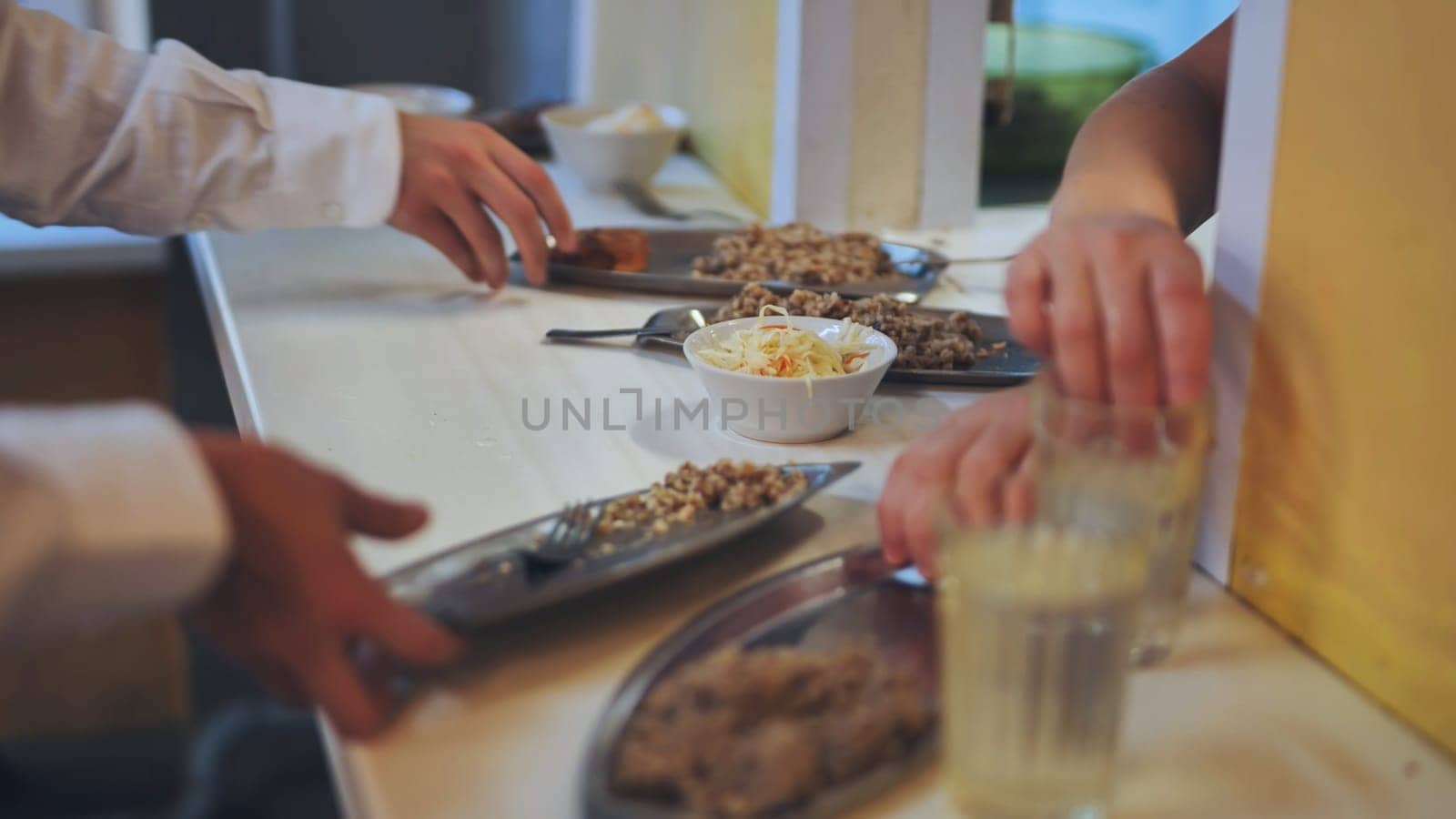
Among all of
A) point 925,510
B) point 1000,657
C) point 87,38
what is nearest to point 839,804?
point 1000,657

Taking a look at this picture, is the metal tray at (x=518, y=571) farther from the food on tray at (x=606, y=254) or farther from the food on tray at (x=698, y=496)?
the food on tray at (x=606, y=254)

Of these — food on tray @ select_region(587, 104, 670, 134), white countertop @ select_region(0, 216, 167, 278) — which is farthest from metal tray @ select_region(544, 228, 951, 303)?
white countertop @ select_region(0, 216, 167, 278)

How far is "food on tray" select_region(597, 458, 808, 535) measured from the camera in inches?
33.7

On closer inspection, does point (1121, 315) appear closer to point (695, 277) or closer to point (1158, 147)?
point (1158, 147)

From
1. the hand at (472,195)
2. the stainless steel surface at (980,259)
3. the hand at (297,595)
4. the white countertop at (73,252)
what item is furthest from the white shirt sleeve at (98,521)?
the white countertop at (73,252)

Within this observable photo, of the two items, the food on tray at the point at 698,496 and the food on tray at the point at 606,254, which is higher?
the food on tray at the point at 606,254

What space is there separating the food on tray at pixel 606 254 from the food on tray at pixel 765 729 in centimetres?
79

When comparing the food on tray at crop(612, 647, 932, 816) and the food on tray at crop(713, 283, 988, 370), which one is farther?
the food on tray at crop(713, 283, 988, 370)

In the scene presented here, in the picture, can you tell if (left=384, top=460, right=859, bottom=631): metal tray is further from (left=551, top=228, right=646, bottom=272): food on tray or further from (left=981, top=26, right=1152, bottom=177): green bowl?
(left=981, top=26, right=1152, bottom=177): green bowl

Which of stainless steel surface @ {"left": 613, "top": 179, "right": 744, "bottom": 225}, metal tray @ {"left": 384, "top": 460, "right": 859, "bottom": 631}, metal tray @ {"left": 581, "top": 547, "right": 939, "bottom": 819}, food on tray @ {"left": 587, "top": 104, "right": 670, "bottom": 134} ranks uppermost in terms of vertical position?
food on tray @ {"left": 587, "top": 104, "right": 670, "bottom": 134}

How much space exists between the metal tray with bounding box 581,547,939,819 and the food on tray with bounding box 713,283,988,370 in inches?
13.4

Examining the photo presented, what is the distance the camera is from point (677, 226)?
163 cm

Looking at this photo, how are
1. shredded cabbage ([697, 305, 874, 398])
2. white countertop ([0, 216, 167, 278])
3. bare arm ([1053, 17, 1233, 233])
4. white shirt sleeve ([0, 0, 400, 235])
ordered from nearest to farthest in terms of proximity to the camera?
bare arm ([1053, 17, 1233, 233]) → shredded cabbage ([697, 305, 874, 398]) → white shirt sleeve ([0, 0, 400, 235]) → white countertop ([0, 216, 167, 278])

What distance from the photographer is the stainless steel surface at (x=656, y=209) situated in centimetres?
169
